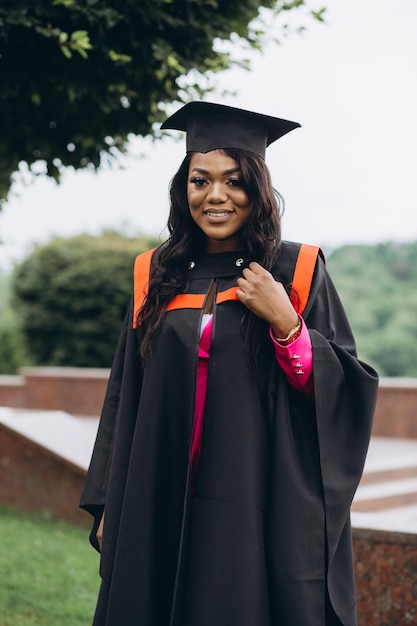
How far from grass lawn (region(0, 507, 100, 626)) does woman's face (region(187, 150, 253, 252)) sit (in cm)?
267

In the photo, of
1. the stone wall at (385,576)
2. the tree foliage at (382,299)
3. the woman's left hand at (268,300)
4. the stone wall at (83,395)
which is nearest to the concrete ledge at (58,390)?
the stone wall at (83,395)

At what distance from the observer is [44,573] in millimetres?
5340

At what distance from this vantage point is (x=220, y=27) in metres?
4.82

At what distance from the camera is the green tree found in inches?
594

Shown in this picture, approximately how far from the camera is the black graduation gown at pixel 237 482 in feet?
9.09

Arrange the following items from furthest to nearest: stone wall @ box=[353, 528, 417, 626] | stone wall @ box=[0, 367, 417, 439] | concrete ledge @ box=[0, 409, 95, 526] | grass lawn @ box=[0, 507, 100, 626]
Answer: stone wall @ box=[0, 367, 417, 439] < concrete ledge @ box=[0, 409, 95, 526] < grass lawn @ box=[0, 507, 100, 626] < stone wall @ box=[353, 528, 417, 626]

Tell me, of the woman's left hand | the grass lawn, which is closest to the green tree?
the grass lawn

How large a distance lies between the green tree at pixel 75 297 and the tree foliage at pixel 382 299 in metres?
14.0

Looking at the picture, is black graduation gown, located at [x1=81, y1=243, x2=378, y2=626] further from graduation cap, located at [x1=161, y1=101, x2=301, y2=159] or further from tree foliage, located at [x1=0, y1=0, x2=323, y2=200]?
tree foliage, located at [x1=0, y1=0, x2=323, y2=200]

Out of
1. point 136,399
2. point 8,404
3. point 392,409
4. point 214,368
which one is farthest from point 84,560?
point 8,404

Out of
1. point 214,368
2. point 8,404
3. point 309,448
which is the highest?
point 214,368

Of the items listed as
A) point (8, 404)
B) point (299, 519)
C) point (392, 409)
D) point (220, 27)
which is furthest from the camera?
point (8, 404)

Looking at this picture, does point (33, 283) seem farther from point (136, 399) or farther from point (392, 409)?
point (136, 399)

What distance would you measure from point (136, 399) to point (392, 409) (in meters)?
9.46
